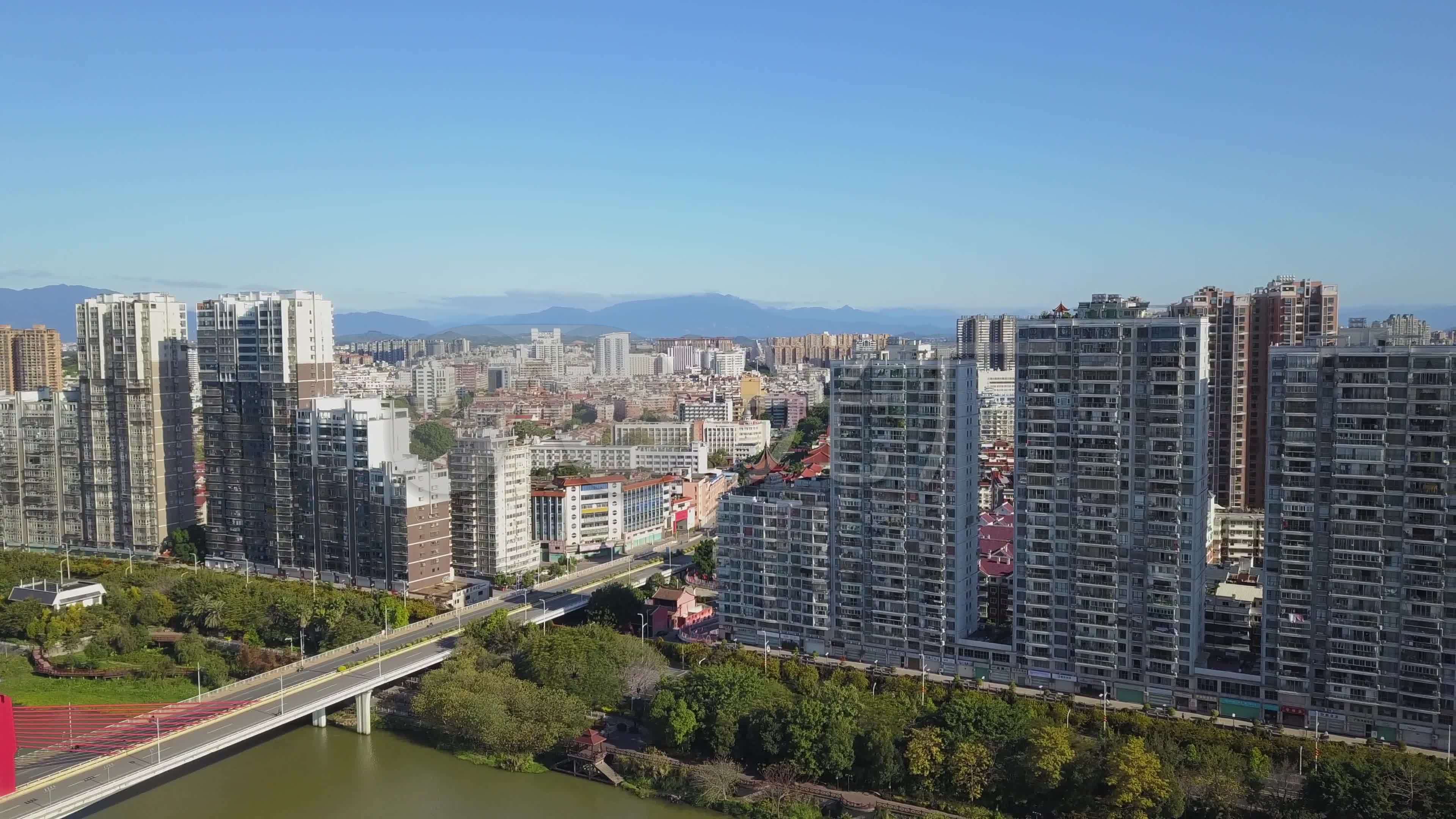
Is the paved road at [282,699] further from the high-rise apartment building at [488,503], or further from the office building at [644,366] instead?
the office building at [644,366]

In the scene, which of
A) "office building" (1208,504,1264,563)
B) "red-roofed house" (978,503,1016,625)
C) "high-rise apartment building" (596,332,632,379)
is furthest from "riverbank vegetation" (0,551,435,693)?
"high-rise apartment building" (596,332,632,379)

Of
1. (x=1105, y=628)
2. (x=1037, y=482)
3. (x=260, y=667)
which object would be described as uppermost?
(x=1037, y=482)

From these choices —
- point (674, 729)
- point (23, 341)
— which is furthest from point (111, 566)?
point (23, 341)

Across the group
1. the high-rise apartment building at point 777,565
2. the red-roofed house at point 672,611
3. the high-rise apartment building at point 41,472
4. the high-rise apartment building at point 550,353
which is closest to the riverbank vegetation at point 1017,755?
the high-rise apartment building at point 777,565

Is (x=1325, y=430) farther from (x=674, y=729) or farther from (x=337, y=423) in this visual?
(x=337, y=423)

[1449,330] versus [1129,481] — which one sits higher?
[1449,330]

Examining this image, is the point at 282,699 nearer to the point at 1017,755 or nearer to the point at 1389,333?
the point at 1017,755
